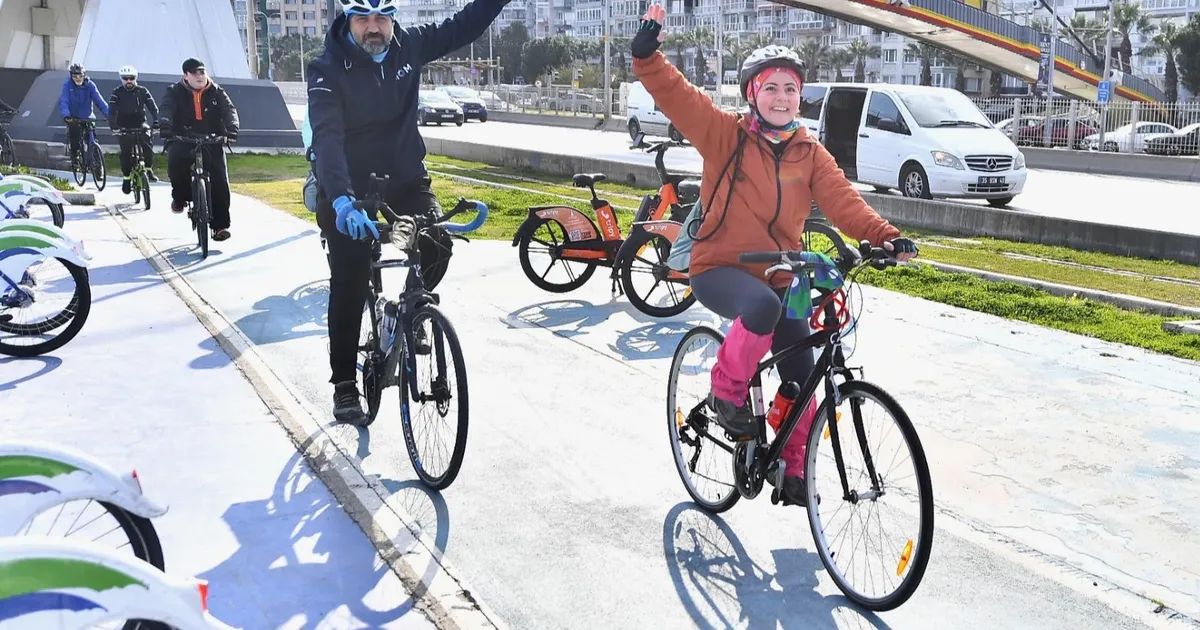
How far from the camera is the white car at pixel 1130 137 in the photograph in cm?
2766

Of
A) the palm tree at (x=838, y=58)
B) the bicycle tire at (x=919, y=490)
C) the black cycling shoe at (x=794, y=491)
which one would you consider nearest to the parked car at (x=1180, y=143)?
the black cycling shoe at (x=794, y=491)

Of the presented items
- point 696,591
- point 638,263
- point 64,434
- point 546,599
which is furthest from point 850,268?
point 638,263

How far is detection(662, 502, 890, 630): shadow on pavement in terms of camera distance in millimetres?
3699

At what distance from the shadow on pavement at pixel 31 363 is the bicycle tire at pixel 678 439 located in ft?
12.5

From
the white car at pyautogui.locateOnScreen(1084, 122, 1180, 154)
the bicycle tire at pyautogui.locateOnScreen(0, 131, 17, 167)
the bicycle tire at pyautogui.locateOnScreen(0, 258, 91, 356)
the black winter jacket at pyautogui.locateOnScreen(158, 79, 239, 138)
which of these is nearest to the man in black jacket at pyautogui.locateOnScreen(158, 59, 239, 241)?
the black winter jacket at pyautogui.locateOnScreen(158, 79, 239, 138)

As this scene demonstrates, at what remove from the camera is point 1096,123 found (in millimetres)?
29281

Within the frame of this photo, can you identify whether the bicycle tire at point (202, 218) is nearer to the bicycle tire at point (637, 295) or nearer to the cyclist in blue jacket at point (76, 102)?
the bicycle tire at point (637, 295)

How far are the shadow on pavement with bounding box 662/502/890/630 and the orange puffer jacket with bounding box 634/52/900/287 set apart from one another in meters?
1.02

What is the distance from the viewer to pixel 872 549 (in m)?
3.81

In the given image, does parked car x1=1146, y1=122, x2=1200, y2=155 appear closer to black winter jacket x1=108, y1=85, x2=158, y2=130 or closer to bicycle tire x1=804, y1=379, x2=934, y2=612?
black winter jacket x1=108, y1=85, x2=158, y2=130

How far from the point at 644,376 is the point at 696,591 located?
2.84 meters

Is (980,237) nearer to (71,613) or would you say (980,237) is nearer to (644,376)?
(644,376)

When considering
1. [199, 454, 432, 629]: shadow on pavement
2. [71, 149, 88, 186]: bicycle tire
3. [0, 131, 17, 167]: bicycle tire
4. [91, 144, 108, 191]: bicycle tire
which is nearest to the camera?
[199, 454, 432, 629]: shadow on pavement

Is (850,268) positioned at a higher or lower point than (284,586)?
higher
